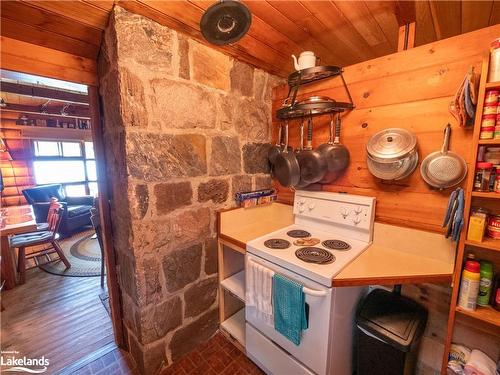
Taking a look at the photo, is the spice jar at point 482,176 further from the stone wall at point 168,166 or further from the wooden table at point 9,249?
the wooden table at point 9,249

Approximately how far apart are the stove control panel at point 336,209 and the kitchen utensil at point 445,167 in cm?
30

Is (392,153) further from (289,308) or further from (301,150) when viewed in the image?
(289,308)

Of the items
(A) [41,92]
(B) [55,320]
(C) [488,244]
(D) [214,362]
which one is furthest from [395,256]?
(A) [41,92]

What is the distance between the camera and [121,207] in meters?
1.19

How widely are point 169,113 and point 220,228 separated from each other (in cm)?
78

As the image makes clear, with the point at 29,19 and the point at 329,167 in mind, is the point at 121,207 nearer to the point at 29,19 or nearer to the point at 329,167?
the point at 29,19

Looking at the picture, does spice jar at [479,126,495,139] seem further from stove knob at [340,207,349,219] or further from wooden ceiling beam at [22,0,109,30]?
wooden ceiling beam at [22,0,109,30]

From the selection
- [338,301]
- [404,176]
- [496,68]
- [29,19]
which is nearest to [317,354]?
[338,301]

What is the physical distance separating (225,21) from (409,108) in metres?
1.00

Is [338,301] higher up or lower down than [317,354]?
higher up

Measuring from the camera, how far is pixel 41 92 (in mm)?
2807

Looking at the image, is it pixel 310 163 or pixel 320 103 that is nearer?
pixel 320 103

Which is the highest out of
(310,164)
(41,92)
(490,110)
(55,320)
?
(41,92)

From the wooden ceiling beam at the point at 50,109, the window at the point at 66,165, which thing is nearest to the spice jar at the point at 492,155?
the wooden ceiling beam at the point at 50,109
